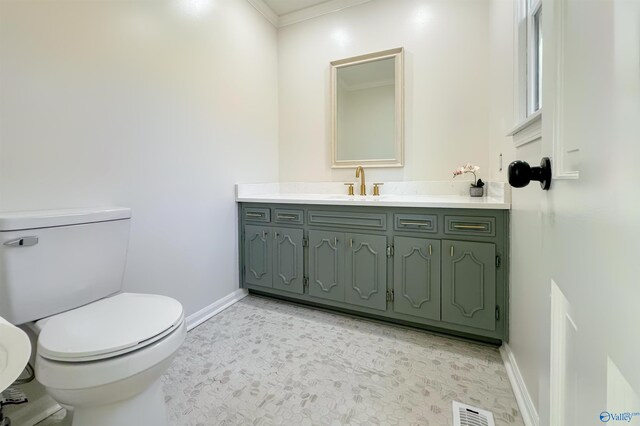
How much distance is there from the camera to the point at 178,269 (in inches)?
80.3

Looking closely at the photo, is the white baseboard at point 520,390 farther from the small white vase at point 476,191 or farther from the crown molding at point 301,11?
the crown molding at point 301,11

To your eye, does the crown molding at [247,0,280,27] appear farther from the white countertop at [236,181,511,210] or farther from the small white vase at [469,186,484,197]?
the small white vase at [469,186,484,197]

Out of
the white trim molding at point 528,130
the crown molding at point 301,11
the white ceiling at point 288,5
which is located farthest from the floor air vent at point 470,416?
the white ceiling at point 288,5

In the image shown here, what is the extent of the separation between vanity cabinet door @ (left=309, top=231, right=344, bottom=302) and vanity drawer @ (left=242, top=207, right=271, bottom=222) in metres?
0.41

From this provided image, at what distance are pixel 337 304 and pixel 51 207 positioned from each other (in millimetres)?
1738

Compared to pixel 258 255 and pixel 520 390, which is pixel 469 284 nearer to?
pixel 520 390

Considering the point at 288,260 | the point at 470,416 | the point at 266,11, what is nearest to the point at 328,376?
the point at 470,416

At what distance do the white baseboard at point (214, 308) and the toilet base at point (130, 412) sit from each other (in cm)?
96

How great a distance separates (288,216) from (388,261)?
83 centimetres

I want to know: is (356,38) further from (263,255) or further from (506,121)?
(263,255)

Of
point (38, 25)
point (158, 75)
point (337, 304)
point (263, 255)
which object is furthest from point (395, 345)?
point (38, 25)

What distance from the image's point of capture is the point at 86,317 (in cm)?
119

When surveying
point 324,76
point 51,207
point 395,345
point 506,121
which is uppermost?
point 324,76

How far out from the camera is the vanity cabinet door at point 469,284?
1.78 meters
